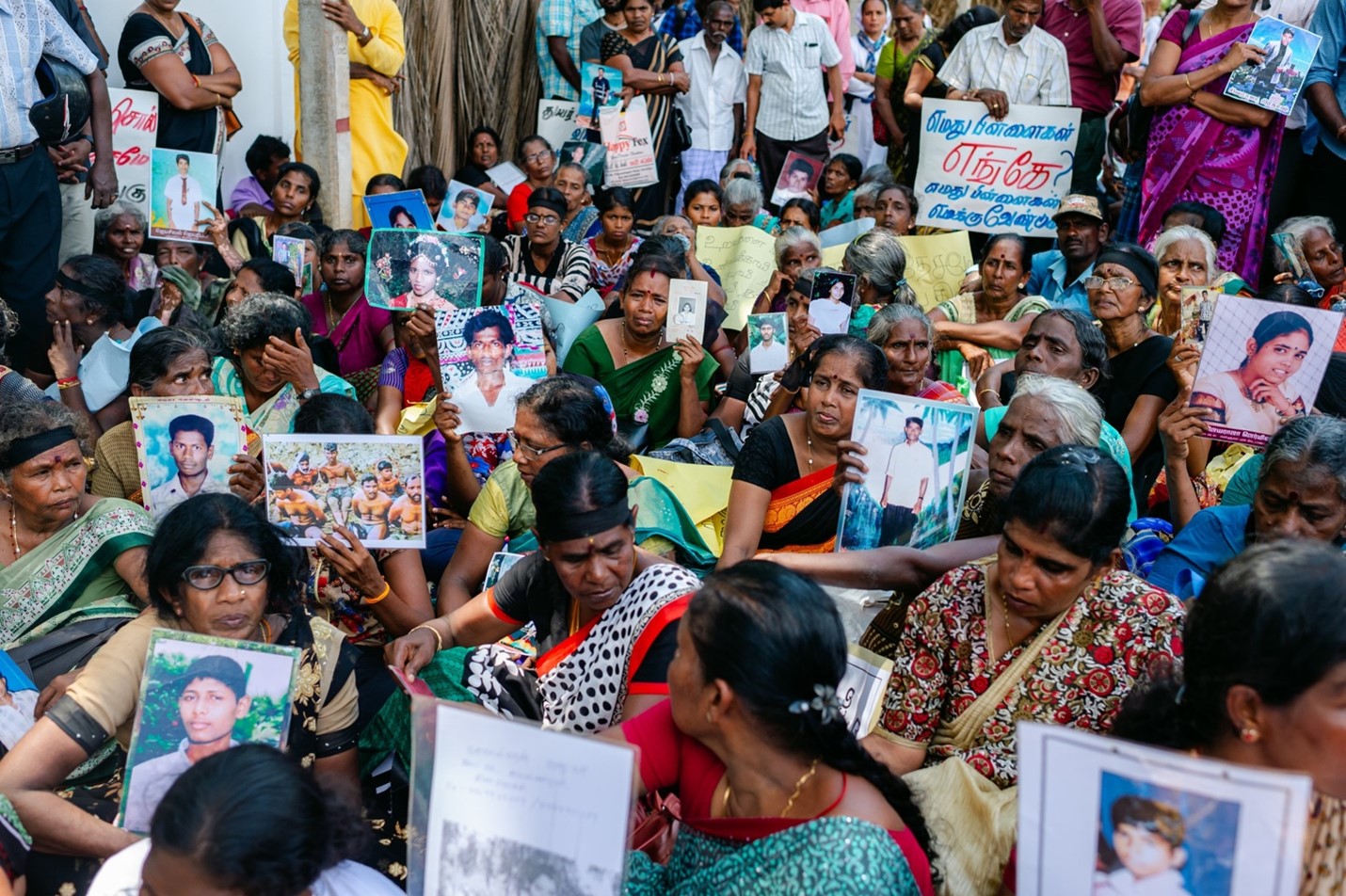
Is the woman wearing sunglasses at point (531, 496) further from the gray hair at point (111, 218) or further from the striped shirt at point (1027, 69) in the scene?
the striped shirt at point (1027, 69)

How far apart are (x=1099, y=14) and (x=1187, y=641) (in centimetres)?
584

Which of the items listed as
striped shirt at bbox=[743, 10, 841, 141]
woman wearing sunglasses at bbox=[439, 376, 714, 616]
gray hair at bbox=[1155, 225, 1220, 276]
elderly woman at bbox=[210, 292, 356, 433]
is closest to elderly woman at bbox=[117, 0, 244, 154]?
elderly woman at bbox=[210, 292, 356, 433]

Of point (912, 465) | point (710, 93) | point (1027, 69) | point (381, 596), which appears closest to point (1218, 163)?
point (1027, 69)

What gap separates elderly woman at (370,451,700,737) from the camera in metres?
2.75

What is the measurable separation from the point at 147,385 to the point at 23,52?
1963mm

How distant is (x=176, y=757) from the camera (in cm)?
251

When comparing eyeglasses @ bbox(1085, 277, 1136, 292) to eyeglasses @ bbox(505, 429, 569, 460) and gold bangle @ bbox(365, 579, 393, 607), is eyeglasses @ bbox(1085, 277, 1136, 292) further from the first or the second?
gold bangle @ bbox(365, 579, 393, 607)

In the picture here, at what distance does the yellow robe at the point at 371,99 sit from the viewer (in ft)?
24.7

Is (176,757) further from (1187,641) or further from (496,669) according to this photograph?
(1187,641)

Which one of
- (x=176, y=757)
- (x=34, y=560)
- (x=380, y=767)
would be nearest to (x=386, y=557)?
(x=380, y=767)

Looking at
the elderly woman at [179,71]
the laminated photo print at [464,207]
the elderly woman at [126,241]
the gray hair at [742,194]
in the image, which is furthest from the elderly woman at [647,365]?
the elderly woman at [179,71]

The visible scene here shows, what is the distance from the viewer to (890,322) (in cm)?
455

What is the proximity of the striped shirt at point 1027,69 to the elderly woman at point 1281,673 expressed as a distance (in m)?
5.50

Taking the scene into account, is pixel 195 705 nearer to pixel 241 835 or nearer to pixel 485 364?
pixel 241 835
